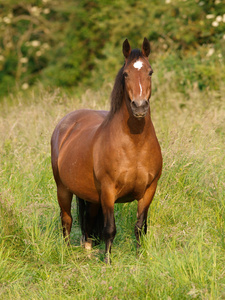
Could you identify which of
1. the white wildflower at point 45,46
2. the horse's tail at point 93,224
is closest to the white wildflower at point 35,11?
the white wildflower at point 45,46

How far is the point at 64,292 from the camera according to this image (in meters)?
3.75

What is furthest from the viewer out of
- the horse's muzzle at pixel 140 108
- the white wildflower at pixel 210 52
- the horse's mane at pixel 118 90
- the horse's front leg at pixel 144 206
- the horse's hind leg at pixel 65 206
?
the white wildflower at pixel 210 52

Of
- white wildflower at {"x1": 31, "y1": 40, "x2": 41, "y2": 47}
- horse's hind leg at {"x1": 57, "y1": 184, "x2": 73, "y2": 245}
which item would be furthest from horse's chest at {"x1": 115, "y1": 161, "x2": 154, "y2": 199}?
white wildflower at {"x1": 31, "y1": 40, "x2": 41, "y2": 47}

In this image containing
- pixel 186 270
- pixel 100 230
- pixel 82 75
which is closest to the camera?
pixel 186 270

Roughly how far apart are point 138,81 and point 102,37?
12.6m

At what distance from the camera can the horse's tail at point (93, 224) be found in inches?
202

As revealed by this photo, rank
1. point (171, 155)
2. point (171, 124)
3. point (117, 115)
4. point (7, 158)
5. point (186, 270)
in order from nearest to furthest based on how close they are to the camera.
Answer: point (186, 270), point (117, 115), point (171, 155), point (7, 158), point (171, 124)

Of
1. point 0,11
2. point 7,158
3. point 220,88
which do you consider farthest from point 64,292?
point 0,11

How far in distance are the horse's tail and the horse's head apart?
1519 mm

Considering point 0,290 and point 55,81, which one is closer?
point 0,290

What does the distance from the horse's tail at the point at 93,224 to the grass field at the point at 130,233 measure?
19 cm

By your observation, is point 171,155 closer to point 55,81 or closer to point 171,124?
point 171,124

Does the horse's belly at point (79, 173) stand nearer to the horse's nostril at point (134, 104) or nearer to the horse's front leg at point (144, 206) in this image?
the horse's front leg at point (144, 206)

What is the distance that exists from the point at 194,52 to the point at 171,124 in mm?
4636
